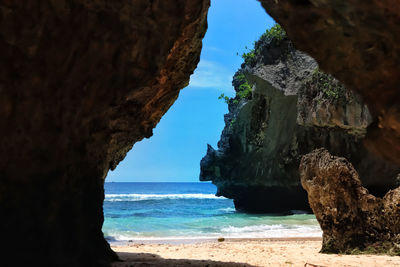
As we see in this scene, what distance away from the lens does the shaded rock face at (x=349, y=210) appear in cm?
753

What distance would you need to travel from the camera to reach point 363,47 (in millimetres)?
3346

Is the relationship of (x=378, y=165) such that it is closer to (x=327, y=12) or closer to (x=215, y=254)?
(x=215, y=254)

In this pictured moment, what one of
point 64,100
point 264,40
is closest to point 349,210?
point 64,100

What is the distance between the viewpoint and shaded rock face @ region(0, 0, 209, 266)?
14.2ft

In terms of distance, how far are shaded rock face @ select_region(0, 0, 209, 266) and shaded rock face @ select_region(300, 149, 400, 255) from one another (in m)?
4.86

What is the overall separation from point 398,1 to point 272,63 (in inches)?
677

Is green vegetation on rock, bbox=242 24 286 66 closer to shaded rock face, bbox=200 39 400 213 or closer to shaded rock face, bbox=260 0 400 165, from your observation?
shaded rock face, bbox=200 39 400 213

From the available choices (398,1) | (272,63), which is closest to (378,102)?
(398,1)

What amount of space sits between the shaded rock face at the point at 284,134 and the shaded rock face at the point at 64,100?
9.78 m

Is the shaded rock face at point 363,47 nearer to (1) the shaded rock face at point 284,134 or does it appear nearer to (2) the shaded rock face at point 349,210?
(2) the shaded rock face at point 349,210

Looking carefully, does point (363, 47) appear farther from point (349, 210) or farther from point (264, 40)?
point (264, 40)

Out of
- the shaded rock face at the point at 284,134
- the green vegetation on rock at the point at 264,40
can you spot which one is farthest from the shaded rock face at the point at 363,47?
the green vegetation on rock at the point at 264,40

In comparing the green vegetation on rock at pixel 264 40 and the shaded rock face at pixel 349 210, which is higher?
the green vegetation on rock at pixel 264 40

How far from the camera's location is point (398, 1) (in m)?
2.85
